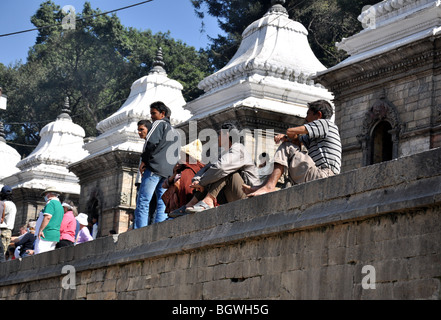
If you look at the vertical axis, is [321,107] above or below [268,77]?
below

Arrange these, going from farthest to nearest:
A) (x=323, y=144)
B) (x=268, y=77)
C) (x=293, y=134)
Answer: (x=268, y=77)
(x=323, y=144)
(x=293, y=134)

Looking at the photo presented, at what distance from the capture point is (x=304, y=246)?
809cm

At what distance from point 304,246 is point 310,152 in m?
1.62

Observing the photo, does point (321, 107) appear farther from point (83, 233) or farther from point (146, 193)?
point (83, 233)

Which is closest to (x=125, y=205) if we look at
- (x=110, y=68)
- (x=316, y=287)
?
(x=316, y=287)

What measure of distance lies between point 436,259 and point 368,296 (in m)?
0.73

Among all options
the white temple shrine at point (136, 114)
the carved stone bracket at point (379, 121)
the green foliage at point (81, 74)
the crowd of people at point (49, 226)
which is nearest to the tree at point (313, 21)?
the green foliage at point (81, 74)

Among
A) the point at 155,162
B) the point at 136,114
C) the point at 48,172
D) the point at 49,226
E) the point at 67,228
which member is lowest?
the point at 49,226

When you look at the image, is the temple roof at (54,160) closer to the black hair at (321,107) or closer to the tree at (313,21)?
the tree at (313,21)

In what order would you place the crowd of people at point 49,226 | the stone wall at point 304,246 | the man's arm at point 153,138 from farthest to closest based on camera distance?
the crowd of people at point 49,226
the man's arm at point 153,138
the stone wall at point 304,246

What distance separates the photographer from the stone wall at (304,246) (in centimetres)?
685

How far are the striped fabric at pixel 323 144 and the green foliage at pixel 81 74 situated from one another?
4181cm

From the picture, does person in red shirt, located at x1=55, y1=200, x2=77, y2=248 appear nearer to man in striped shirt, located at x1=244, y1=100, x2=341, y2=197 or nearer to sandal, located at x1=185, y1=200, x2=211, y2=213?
sandal, located at x1=185, y1=200, x2=211, y2=213

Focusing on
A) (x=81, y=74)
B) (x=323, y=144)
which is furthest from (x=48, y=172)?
(x=323, y=144)
